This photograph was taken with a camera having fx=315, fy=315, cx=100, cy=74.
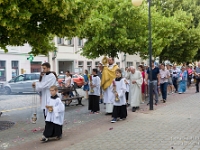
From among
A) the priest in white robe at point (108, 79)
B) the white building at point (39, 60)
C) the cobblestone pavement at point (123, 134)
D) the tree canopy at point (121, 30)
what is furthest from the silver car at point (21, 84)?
the cobblestone pavement at point (123, 134)

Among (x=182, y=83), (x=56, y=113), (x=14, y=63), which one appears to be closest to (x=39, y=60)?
(x=14, y=63)

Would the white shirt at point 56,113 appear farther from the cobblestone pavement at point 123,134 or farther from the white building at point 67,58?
the white building at point 67,58

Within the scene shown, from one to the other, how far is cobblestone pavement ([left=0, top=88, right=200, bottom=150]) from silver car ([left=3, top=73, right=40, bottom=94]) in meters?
13.3

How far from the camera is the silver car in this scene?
23.4m

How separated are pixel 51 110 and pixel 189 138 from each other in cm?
327

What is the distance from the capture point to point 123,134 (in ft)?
25.9

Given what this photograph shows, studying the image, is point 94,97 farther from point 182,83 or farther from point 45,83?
point 182,83

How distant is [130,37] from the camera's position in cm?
1856

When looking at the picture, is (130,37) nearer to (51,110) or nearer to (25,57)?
(51,110)

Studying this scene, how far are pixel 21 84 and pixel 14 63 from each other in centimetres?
823

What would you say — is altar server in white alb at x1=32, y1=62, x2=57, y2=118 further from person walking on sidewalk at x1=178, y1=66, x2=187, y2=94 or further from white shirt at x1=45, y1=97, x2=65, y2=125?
person walking on sidewalk at x1=178, y1=66, x2=187, y2=94

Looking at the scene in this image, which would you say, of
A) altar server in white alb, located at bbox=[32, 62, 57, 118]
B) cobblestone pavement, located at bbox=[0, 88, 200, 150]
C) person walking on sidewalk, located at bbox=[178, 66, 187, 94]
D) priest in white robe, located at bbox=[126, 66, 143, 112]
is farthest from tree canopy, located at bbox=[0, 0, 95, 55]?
person walking on sidewalk, located at bbox=[178, 66, 187, 94]

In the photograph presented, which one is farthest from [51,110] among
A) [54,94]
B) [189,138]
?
[189,138]

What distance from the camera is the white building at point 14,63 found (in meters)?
29.6
